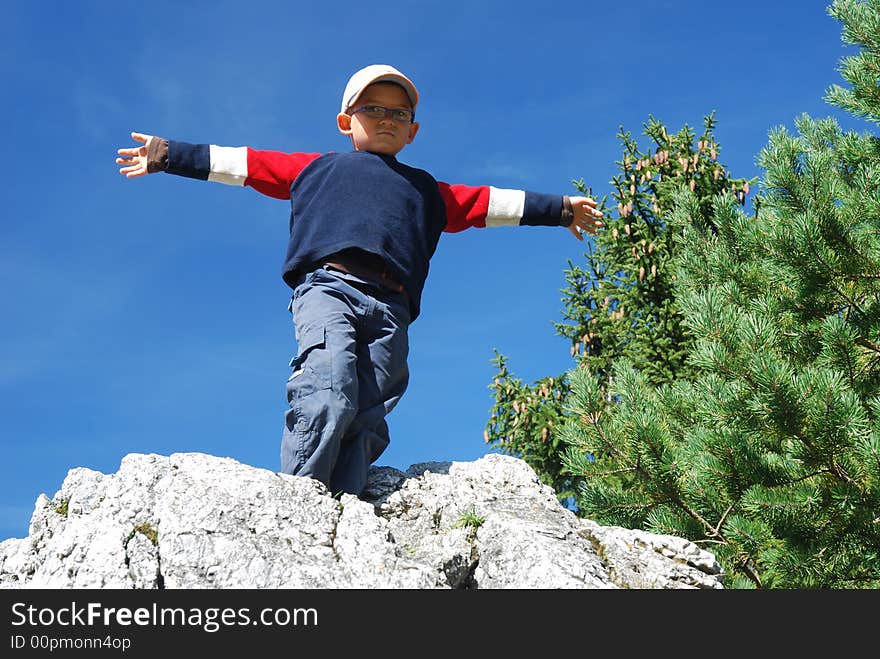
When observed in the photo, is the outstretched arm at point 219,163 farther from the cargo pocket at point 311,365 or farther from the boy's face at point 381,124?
the cargo pocket at point 311,365

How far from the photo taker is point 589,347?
960 centimetres

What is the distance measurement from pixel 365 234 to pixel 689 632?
2068mm

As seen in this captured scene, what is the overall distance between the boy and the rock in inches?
14.9

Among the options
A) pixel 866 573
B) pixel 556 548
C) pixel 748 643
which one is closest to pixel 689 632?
pixel 748 643

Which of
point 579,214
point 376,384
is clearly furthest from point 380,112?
point 376,384

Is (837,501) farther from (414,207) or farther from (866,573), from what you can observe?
(414,207)

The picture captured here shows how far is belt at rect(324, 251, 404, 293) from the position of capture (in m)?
3.54

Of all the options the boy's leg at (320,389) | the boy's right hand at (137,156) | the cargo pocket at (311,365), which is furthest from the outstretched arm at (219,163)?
the cargo pocket at (311,365)

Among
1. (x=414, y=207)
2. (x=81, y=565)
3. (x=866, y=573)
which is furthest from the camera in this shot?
(x=866, y=573)

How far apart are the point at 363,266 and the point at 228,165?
0.87 m

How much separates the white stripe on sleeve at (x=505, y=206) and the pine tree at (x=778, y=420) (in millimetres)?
1310

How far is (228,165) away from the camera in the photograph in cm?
387

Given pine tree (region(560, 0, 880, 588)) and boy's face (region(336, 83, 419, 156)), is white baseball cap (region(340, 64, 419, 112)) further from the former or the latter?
pine tree (region(560, 0, 880, 588))

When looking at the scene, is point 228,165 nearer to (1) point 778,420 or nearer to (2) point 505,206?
(2) point 505,206
